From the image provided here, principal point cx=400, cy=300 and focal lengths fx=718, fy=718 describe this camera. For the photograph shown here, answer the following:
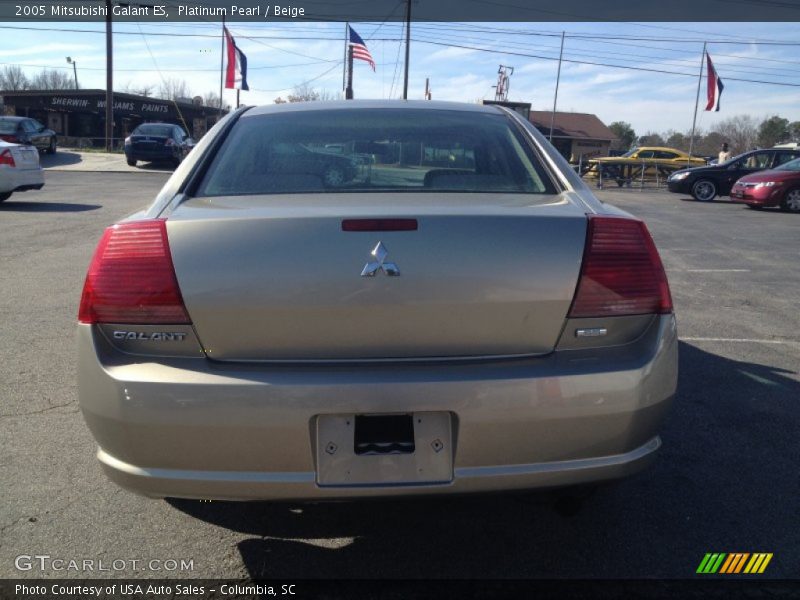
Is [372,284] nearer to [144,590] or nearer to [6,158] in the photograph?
[144,590]

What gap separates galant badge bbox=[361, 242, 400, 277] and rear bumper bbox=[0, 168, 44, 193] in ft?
40.4

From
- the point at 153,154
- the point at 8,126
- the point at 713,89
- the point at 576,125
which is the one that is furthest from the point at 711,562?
the point at 576,125

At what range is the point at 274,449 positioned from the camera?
2.09 metres

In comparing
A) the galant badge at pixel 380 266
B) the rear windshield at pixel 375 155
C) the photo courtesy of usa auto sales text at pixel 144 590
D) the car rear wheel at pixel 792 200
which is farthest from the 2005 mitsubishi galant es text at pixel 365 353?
the car rear wheel at pixel 792 200

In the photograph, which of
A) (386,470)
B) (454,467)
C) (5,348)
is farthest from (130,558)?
(5,348)

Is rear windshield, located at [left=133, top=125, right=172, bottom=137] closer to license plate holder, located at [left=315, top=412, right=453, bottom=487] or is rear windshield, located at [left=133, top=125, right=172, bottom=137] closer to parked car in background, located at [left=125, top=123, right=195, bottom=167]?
parked car in background, located at [left=125, top=123, right=195, bottom=167]

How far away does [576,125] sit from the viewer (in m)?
60.6

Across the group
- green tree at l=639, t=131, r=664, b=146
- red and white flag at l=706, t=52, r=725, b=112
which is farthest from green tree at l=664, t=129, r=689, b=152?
red and white flag at l=706, t=52, r=725, b=112

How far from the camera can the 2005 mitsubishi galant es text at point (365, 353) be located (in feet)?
6.86

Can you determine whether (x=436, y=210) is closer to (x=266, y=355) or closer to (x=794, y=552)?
(x=266, y=355)

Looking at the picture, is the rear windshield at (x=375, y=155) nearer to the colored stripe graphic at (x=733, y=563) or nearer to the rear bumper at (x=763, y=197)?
the colored stripe graphic at (x=733, y=563)

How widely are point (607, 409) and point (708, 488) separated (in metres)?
1.27

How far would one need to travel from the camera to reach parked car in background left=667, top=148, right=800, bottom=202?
1977 cm

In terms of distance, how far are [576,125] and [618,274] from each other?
61.9m
